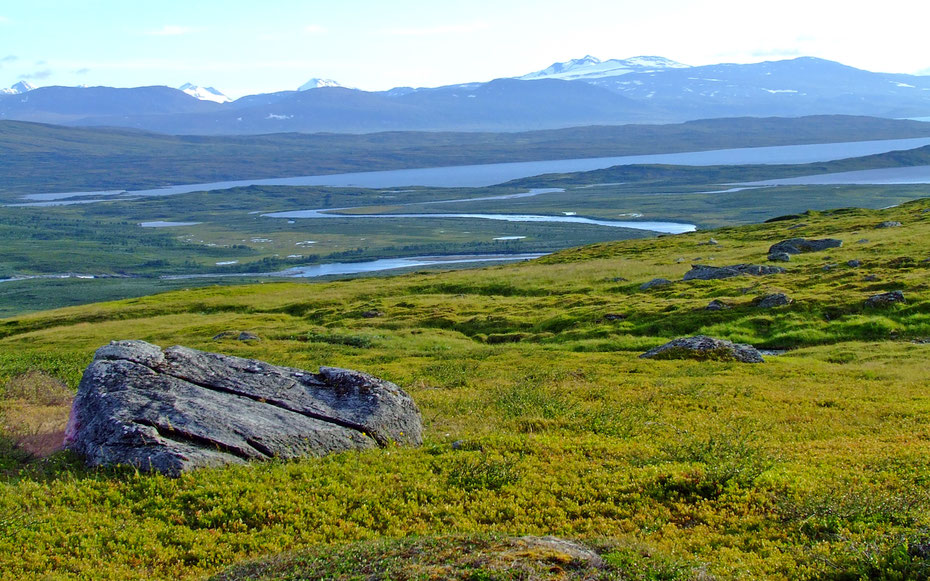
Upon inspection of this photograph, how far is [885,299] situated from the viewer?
4544 cm

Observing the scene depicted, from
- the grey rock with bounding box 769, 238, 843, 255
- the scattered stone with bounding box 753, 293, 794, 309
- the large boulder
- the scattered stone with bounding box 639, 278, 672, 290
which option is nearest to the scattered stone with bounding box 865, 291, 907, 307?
the scattered stone with bounding box 753, 293, 794, 309

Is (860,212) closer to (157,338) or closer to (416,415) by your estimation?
(157,338)

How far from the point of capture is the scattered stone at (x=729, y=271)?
206 ft

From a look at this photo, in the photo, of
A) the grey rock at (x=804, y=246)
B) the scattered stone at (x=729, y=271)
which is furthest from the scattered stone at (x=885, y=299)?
the grey rock at (x=804, y=246)

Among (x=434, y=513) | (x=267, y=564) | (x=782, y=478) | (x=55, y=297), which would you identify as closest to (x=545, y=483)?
(x=434, y=513)

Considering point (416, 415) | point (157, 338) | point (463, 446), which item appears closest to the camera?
point (463, 446)

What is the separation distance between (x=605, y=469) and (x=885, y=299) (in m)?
35.5

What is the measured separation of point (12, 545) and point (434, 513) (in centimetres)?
812

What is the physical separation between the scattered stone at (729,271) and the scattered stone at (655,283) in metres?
2.05

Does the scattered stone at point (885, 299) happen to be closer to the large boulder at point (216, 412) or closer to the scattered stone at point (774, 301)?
the scattered stone at point (774, 301)

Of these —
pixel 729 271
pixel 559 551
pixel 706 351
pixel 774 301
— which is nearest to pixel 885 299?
pixel 774 301

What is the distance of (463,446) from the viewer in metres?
20.2

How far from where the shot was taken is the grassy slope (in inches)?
542

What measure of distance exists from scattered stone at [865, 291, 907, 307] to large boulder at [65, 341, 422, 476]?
34.9m
